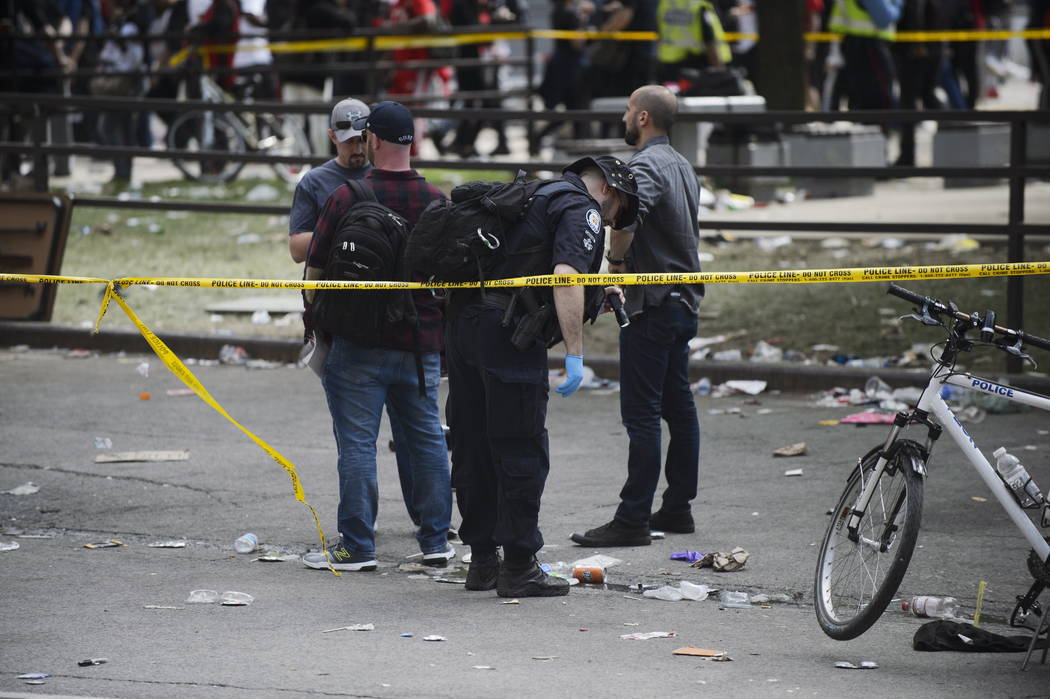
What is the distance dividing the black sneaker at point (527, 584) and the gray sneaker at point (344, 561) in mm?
684

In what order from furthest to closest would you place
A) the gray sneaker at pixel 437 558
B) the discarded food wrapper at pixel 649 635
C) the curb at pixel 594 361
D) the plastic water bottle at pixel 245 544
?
the curb at pixel 594 361 → the plastic water bottle at pixel 245 544 → the gray sneaker at pixel 437 558 → the discarded food wrapper at pixel 649 635

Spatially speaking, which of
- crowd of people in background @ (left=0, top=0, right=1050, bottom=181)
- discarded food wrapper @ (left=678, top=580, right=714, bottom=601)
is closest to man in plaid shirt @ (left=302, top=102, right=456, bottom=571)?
discarded food wrapper @ (left=678, top=580, right=714, bottom=601)

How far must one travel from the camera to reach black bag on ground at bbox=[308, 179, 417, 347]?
6172 mm

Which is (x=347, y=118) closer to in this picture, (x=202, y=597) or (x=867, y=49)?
(x=202, y=597)

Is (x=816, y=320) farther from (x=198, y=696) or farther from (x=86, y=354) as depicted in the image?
(x=198, y=696)

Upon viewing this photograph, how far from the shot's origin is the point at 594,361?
1016 cm

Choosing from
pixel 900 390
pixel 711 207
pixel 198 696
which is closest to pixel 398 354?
pixel 198 696

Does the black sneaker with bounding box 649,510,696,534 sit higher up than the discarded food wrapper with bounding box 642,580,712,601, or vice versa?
the black sneaker with bounding box 649,510,696,534

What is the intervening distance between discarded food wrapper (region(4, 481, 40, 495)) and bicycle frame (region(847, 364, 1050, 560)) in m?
4.27

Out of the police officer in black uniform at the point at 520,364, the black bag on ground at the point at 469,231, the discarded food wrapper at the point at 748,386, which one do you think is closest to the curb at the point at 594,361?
the discarded food wrapper at the point at 748,386

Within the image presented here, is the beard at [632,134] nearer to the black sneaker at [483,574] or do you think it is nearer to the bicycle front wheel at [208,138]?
the black sneaker at [483,574]

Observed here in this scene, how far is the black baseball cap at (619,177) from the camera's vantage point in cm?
605

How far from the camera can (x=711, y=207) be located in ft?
50.1

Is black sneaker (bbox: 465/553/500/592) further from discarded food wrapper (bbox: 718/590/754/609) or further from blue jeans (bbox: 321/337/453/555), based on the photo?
discarded food wrapper (bbox: 718/590/754/609)
